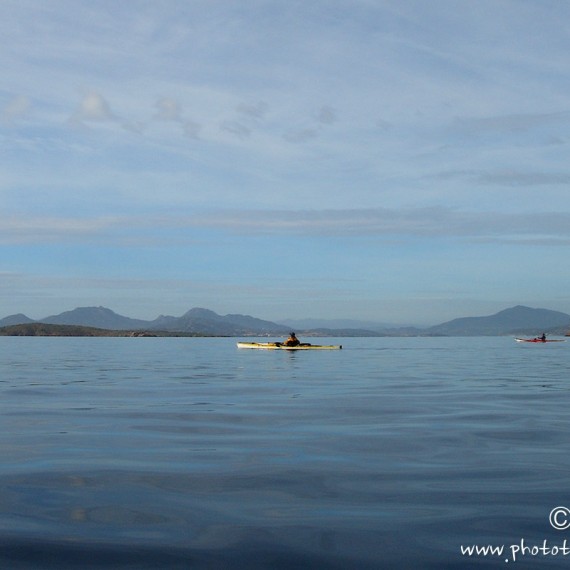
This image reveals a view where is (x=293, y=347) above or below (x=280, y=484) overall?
above

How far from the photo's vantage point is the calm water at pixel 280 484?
36.1 ft

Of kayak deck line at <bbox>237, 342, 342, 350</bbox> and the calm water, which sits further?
kayak deck line at <bbox>237, 342, 342, 350</bbox>

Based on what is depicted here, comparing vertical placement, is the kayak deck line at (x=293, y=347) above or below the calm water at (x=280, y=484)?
above

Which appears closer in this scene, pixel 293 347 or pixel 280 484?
pixel 280 484

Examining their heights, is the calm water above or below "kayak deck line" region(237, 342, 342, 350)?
below

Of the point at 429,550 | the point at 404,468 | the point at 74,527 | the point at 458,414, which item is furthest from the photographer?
the point at 458,414

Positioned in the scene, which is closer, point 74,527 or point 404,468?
point 74,527

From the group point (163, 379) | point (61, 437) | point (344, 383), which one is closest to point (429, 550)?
point (61, 437)

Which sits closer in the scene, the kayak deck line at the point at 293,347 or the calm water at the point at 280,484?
→ the calm water at the point at 280,484

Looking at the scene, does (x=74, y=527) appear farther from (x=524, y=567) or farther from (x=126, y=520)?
(x=524, y=567)

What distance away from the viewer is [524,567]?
407 inches

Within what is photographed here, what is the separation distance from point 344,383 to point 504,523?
30798 mm

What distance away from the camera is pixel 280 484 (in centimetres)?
1524

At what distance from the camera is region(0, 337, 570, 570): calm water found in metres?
11.0
